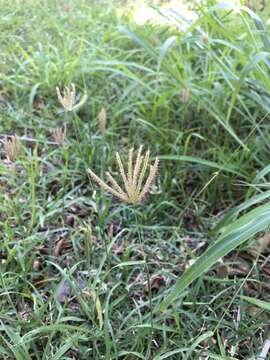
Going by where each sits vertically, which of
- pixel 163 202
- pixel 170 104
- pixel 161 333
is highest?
pixel 170 104

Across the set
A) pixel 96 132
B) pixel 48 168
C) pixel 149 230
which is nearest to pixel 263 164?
pixel 149 230

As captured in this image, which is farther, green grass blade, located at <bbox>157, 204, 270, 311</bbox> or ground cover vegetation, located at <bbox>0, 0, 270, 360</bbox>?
ground cover vegetation, located at <bbox>0, 0, 270, 360</bbox>

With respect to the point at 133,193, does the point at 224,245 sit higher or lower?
lower

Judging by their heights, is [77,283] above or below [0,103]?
below

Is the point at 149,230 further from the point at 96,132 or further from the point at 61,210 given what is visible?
the point at 96,132

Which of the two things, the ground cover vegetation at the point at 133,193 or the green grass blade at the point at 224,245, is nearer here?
the green grass blade at the point at 224,245

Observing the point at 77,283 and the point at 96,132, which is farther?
the point at 96,132

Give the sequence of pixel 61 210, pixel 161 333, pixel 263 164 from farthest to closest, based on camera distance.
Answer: pixel 263 164, pixel 61 210, pixel 161 333

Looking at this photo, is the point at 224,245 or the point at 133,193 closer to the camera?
the point at 133,193
